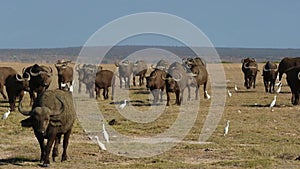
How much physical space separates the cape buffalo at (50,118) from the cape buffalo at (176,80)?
12.8 m

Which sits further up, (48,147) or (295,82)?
(295,82)

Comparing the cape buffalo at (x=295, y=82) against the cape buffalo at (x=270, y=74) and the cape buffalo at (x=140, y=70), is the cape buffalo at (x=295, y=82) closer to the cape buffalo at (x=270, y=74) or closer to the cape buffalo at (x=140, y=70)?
the cape buffalo at (x=270, y=74)

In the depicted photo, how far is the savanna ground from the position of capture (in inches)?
562

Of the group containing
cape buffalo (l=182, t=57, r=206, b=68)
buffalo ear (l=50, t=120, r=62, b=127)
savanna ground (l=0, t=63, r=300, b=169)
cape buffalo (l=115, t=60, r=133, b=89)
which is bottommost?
savanna ground (l=0, t=63, r=300, b=169)

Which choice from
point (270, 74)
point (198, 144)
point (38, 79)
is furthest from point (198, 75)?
point (198, 144)

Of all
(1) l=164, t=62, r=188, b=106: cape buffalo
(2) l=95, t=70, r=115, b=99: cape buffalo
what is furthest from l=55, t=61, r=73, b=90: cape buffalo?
(1) l=164, t=62, r=188, b=106: cape buffalo

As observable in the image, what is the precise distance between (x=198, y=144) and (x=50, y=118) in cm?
497

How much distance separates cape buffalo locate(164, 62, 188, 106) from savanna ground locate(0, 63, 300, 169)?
3.90 feet

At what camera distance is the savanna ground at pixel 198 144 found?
14266 millimetres

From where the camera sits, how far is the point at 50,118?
44.0 ft

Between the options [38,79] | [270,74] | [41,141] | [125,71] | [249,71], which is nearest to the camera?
[41,141]

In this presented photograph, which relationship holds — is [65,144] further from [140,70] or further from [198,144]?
[140,70]

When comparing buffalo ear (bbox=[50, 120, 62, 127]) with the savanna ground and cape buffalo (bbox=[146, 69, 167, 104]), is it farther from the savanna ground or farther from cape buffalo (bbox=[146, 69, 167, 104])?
cape buffalo (bbox=[146, 69, 167, 104])

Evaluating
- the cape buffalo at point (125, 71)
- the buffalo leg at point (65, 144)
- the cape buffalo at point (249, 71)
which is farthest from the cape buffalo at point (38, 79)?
the cape buffalo at point (249, 71)
